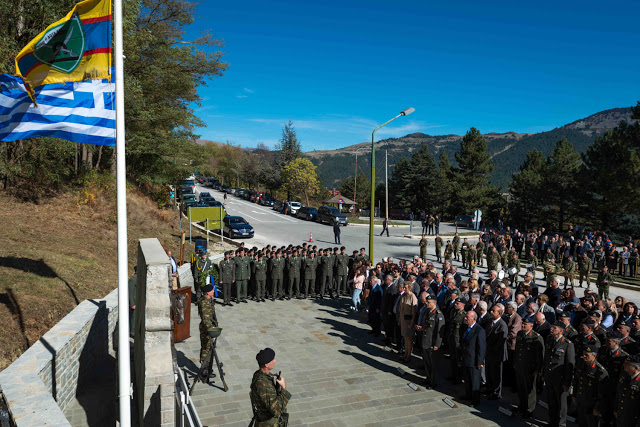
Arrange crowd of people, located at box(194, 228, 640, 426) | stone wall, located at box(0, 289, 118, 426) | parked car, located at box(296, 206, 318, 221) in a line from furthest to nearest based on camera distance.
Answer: parked car, located at box(296, 206, 318, 221), crowd of people, located at box(194, 228, 640, 426), stone wall, located at box(0, 289, 118, 426)

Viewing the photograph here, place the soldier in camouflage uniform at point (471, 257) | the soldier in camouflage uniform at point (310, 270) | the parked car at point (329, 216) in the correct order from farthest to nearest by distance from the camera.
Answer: the parked car at point (329, 216)
the soldier in camouflage uniform at point (471, 257)
the soldier in camouflage uniform at point (310, 270)

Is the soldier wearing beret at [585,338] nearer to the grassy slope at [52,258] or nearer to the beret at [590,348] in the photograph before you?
the beret at [590,348]

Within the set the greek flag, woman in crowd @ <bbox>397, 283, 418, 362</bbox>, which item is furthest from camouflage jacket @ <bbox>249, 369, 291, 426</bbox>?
woman in crowd @ <bbox>397, 283, 418, 362</bbox>

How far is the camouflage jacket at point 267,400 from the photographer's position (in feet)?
16.7

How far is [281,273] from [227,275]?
1876 millimetres

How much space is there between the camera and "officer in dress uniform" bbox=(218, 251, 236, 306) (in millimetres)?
13867

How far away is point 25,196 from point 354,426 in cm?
1560

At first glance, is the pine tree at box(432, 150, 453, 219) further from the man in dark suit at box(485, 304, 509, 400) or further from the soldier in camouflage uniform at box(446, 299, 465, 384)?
the man in dark suit at box(485, 304, 509, 400)

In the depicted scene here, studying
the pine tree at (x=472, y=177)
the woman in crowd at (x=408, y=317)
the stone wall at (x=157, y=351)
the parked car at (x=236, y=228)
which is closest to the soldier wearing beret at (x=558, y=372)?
the woman in crowd at (x=408, y=317)

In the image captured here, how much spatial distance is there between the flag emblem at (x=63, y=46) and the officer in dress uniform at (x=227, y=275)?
9.07 meters

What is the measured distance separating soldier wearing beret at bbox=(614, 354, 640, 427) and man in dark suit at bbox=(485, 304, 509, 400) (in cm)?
214

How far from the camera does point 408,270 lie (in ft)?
41.8

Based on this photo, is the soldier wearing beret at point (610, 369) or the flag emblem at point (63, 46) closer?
the flag emblem at point (63, 46)

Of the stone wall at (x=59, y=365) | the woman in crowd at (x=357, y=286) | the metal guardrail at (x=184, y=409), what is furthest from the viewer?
the woman in crowd at (x=357, y=286)
